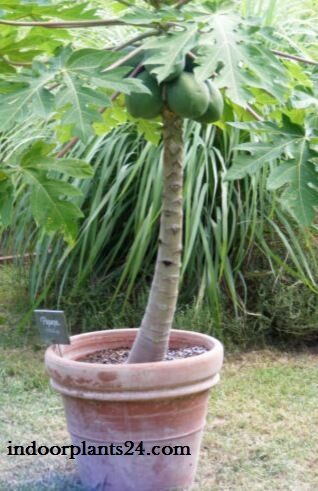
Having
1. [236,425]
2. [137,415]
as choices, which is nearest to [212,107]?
[137,415]

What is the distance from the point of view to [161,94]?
192 centimetres

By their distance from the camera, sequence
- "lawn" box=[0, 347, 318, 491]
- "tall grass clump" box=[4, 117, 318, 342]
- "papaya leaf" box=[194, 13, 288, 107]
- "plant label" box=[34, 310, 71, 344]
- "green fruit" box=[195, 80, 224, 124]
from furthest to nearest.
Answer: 1. "tall grass clump" box=[4, 117, 318, 342]
2. "lawn" box=[0, 347, 318, 491]
3. "plant label" box=[34, 310, 71, 344]
4. "green fruit" box=[195, 80, 224, 124]
5. "papaya leaf" box=[194, 13, 288, 107]

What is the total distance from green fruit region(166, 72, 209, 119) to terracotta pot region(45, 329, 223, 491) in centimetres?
70

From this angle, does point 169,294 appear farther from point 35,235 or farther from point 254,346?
point 35,235

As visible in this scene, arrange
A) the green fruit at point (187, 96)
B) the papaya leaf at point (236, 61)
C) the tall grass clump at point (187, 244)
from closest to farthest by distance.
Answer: the papaya leaf at point (236, 61), the green fruit at point (187, 96), the tall grass clump at point (187, 244)

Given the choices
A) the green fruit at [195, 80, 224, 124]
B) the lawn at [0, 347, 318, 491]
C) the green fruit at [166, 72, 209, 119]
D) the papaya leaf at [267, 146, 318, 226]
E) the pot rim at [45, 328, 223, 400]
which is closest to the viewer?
the papaya leaf at [267, 146, 318, 226]

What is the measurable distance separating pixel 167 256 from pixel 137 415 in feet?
1.51

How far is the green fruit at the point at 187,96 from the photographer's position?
72.2 inches

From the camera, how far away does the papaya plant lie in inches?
62.4

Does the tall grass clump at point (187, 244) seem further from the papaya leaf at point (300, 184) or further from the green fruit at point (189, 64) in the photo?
the papaya leaf at point (300, 184)

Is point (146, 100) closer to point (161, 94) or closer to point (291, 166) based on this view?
point (161, 94)

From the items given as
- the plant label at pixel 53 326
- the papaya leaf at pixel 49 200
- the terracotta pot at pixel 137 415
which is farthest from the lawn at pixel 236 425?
the papaya leaf at pixel 49 200

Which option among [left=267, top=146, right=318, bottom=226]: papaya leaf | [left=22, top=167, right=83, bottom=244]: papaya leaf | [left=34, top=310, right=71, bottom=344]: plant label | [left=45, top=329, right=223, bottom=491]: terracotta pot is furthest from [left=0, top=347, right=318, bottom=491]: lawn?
[left=267, top=146, right=318, bottom=226]: papaya leaf

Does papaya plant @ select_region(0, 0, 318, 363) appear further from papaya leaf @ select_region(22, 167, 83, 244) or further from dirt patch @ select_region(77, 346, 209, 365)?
dirt patch @ select_region(77, 346, 209, 365)
